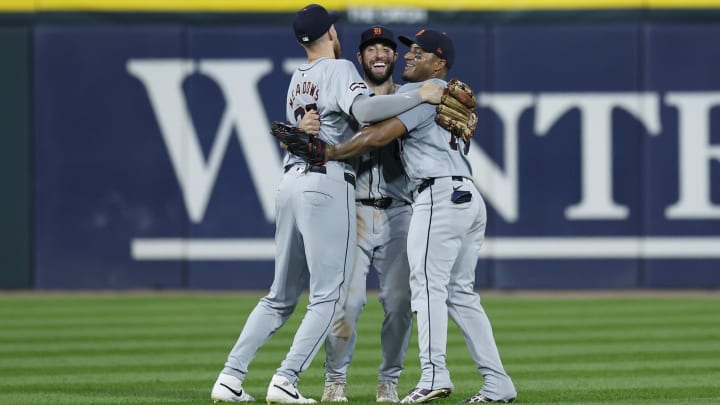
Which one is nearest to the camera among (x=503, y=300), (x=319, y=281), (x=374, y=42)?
(x=319, y=281)

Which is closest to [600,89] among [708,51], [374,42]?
[708,51]

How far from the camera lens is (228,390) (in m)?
6.25

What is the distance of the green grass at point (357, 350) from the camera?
6.91 metres

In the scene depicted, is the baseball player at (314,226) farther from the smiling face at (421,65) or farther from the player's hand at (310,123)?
the smiling face at (421,65)

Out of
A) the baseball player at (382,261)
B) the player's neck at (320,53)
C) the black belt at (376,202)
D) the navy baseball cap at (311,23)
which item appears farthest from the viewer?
the black belt at (376,202)

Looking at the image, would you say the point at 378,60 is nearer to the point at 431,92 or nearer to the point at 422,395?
the point at 431,92

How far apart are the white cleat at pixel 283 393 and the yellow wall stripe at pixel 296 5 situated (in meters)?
8.25

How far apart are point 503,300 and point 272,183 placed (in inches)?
112

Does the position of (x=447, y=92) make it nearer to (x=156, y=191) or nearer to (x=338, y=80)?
(x=338, y=80)

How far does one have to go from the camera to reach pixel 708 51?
13844 millimetres

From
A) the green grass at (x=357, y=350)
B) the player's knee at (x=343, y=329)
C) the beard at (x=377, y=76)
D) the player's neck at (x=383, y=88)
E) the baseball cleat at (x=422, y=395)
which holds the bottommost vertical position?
the green grass at (x=357, y=350)

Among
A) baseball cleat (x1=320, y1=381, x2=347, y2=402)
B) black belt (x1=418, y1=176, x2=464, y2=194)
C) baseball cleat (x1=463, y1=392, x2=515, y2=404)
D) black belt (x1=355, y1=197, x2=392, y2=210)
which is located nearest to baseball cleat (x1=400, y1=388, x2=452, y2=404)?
baseball cleat (x1=463, y1=392, x2=515, y2=404)

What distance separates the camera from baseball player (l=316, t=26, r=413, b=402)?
659 cm

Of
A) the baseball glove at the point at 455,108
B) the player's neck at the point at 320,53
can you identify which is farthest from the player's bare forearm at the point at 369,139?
the player's neck at the point at 320,53
